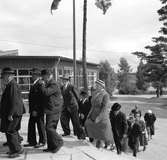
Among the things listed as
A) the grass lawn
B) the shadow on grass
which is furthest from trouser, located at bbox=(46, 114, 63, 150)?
the grass lawn

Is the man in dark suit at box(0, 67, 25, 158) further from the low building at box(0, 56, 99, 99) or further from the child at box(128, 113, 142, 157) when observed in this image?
the low building at box(0, 56, 99, 99)

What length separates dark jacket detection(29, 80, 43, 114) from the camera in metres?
8.68

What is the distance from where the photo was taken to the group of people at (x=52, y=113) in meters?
7.71

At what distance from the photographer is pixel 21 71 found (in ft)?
116

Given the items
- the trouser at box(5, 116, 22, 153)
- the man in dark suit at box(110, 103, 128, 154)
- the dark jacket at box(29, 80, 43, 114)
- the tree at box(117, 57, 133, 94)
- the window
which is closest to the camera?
the trouser at box(5, 116, 22, 153)

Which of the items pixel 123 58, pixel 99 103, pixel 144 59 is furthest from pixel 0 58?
pixel 123 58

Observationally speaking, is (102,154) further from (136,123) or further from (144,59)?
(144,59)

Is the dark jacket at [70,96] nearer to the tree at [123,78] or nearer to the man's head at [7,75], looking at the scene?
the man's head at [7,75]

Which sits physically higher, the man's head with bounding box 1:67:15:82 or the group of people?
A: the man's head with bounding box 1:67:15:82

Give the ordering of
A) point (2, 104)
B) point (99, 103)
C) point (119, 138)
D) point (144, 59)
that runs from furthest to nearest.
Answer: point (144, 59)
point (119, 138)
point (99, 103)
point (2, 104)

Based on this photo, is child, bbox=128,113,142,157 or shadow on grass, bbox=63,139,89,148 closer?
shadow on grass, bbox=63,139,89,148

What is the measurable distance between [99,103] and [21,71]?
26.9 m

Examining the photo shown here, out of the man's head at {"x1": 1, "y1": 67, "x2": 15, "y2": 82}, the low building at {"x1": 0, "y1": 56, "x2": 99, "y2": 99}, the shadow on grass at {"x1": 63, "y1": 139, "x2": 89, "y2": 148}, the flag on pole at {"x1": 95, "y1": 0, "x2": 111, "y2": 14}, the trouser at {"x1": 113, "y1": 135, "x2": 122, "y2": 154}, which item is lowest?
the trouser at {"x1": 113, "y1": 135, "x2": 122, "y2": 154}

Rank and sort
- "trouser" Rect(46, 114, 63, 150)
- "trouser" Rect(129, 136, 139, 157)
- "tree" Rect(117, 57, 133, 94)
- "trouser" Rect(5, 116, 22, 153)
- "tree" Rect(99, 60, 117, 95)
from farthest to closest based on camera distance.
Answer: "tree" Rect(117, 57, 133, 94) → "tree" Rect(99, 60, 117, 95) → "trouser" Rect(129, 136, 139, 157) → "trouser" Rect(46, 114, 63, 150) → "trouser" Rect(5, 116, 22, 153)
